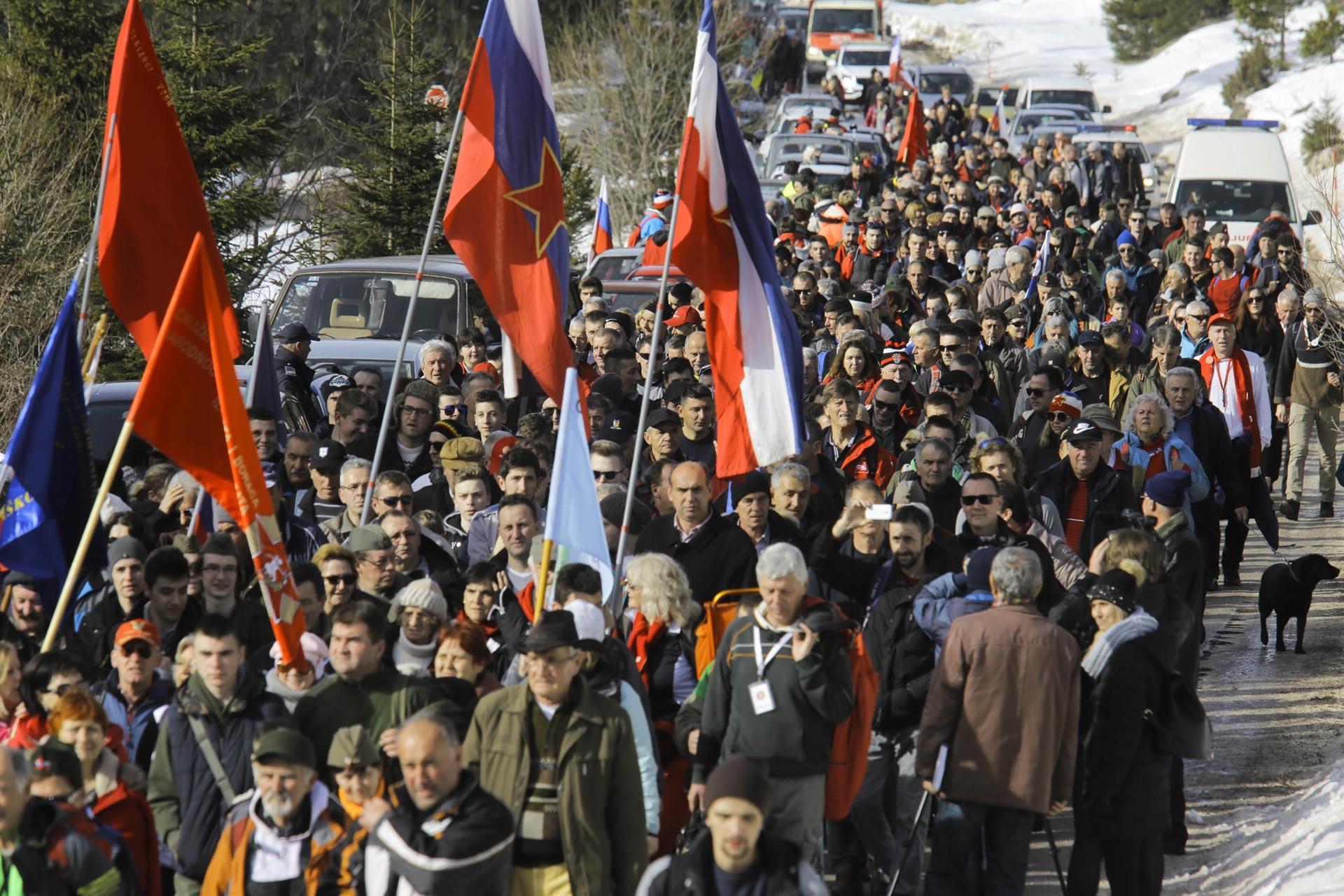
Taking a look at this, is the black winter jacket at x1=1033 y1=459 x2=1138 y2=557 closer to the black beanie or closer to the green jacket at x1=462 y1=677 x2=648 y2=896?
the green jacket at x1=462 y1=677 x2=648 y2=896

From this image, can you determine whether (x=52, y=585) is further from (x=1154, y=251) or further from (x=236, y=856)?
(x=1154, y=251)

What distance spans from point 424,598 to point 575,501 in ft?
2.22

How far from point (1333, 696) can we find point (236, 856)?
7645 millimetres

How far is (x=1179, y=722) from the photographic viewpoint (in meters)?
7.81

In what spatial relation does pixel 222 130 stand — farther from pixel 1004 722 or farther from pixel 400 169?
pixel 1004 722

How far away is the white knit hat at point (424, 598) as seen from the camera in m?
7.46

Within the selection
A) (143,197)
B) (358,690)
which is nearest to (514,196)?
(143,197)

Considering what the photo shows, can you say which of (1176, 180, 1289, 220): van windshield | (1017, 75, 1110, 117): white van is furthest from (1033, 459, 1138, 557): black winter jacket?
(1017, 75, 1110, 117): white van

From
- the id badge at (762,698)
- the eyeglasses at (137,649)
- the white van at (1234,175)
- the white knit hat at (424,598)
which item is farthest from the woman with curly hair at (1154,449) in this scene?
the white van at (1234,175)

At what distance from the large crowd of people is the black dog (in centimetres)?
73

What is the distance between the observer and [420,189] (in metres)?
24.6

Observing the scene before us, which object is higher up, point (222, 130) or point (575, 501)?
point (222, 130)

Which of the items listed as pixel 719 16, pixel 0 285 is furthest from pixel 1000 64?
pixel 0 285

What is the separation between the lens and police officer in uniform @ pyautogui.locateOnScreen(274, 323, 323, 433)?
44.9ft
